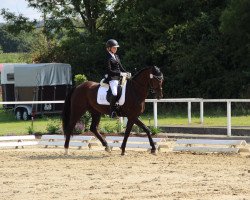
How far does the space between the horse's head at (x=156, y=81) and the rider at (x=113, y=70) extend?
65 centimetres

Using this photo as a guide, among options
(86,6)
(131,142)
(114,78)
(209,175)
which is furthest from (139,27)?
(209,175)

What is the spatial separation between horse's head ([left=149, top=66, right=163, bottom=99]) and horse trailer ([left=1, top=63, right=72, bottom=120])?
20.5 meters

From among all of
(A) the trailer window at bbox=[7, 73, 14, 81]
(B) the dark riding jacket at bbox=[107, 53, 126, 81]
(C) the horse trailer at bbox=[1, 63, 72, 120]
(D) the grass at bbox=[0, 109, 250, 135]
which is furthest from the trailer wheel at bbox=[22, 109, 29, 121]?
(B) the dark riding jacket at bbox=[107, 53, 126, 81]

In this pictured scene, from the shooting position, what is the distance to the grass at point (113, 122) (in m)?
25.3

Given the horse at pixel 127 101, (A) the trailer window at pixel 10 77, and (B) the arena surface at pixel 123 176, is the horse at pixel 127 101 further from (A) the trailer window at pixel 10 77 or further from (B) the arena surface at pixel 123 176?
(A) the trailer window at pixel 10 77

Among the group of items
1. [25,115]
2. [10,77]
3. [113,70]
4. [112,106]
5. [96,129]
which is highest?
[113,70]

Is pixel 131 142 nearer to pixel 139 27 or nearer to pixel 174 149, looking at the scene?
pixel 174 149

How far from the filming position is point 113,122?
28.1m

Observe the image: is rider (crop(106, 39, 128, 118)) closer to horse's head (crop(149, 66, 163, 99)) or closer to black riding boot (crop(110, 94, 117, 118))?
black riding boot (crop(110, 94, 117, 118))

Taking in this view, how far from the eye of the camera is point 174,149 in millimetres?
18188

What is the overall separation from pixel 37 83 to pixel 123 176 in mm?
26005

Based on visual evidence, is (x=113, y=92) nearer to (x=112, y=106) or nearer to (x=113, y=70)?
(x=112, y=106)

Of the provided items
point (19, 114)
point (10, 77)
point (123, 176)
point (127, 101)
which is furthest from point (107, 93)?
point (10, 77)

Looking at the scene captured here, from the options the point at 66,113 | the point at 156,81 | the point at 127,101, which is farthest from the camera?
the point at 66,113
